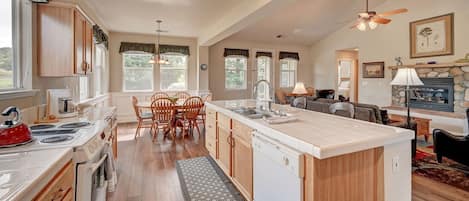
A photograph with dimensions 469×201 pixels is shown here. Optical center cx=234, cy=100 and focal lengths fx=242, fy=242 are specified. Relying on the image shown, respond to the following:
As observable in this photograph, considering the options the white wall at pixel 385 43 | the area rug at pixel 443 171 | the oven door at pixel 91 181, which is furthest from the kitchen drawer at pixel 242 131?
the white wall at pixel 385 43

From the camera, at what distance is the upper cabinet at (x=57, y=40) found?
2453mm

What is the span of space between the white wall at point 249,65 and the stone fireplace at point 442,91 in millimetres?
3531

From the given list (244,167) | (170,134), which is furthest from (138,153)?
(244,167)

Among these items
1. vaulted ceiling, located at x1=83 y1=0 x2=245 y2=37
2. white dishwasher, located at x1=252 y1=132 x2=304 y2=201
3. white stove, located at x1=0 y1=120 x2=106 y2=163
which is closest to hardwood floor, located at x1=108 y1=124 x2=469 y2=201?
Result: white stove, located at x1=0 y1=120 x2=106 y2=163

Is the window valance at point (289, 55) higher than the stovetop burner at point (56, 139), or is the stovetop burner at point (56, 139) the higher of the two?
the window valance at point (289, 55)

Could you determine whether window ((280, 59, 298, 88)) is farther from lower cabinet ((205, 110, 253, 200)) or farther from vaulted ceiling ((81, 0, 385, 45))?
lower cabinet ((205, 110, 253, 200))

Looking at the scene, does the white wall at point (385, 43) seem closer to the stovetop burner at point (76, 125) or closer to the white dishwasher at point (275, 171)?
the white dishwasher at point (275, 171)

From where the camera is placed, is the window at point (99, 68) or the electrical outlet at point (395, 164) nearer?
the electrical outlet at point (395, 164)

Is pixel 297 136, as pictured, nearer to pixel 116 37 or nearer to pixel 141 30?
pixel 141 30

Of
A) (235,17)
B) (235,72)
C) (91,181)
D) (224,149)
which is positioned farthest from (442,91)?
(91,181)

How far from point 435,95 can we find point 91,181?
23.6ft

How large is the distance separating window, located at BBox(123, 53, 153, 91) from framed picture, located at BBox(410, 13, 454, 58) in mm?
7049

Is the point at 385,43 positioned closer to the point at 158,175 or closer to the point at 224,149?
the point at 224,149

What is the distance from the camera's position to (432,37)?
5734mm
